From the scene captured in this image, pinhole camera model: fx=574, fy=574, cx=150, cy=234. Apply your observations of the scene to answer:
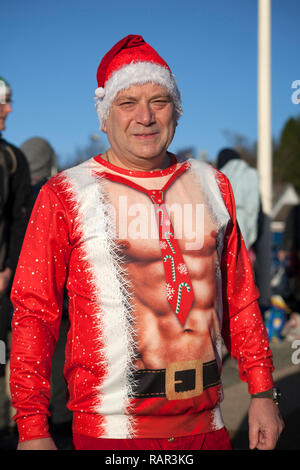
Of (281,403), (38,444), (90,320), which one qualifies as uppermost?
(90,320)

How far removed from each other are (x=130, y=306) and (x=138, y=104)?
2.31 feet

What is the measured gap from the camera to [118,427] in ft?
5.91

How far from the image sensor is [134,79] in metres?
2.00

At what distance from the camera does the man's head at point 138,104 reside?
6.44ft

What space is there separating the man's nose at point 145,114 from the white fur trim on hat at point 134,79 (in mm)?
89

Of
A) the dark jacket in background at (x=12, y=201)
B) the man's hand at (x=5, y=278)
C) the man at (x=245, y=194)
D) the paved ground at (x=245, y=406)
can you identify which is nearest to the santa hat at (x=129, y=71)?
the dark jacket in background at (x=12, y=201)

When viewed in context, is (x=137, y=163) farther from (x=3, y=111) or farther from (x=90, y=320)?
(x=3, y=111)

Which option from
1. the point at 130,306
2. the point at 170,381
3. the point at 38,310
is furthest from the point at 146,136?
the point at 170,381

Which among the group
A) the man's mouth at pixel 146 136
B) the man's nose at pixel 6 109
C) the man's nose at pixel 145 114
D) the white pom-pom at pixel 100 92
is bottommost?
the man's nose at pixel 6 109

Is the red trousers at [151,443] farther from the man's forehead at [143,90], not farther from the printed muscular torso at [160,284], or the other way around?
the man's forehead at [143,90]

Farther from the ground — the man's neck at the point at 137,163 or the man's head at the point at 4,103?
the man's head at the point at 4,103

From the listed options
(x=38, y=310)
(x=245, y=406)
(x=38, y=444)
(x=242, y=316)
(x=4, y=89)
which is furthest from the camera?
(x=245, y=406)
